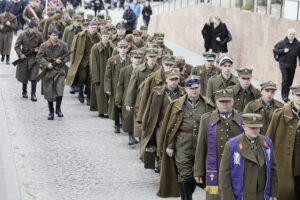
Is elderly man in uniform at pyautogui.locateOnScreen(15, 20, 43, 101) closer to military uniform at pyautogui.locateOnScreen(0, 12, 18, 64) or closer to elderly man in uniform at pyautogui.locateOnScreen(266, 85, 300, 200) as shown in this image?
military uniform at pyautogui.locateOnScreen(0, 12, 18, 64)

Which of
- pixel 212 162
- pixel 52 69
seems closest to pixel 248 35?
pixel 52 69

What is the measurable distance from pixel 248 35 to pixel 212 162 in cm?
1814

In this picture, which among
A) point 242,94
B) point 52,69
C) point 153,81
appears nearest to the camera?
point 242,94

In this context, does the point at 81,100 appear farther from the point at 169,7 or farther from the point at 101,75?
the point at 169,7

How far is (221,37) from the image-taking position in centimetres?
2984

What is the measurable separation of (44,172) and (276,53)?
9.24 metres

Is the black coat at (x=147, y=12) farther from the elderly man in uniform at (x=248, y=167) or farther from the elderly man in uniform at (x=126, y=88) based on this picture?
the elderly man in uniform at (x=248, y=167)

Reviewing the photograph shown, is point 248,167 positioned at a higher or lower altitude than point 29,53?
higher

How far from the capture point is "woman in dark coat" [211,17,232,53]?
29.8 m

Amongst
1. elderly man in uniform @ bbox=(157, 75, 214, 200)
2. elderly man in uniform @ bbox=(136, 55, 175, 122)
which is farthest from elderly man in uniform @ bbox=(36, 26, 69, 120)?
elderly man in uniform @ bbox=(157, 75, 214, 200)

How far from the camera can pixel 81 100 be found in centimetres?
2323

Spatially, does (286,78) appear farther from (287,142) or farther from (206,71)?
(287,142)

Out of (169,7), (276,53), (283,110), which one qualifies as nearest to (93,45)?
(276,53)

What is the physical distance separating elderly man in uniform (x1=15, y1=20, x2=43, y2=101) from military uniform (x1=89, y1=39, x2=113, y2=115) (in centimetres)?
219
